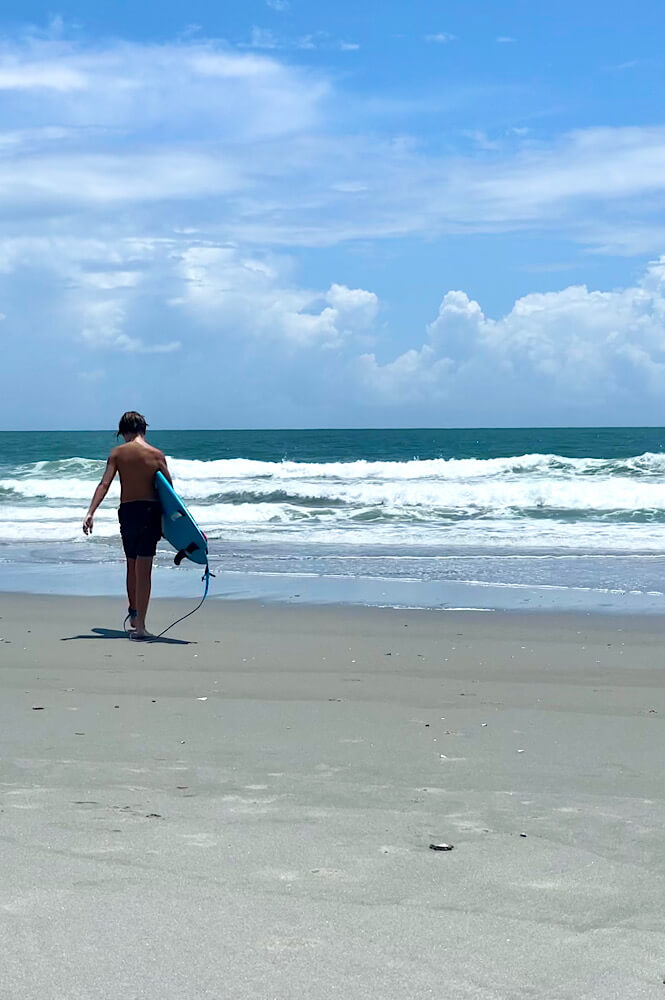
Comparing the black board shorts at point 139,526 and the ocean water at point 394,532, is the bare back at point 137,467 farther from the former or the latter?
the ocean water at point 394,532

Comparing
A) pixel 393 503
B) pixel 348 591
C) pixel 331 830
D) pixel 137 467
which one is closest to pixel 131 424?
pixel 137 467

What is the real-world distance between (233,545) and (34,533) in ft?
12.1

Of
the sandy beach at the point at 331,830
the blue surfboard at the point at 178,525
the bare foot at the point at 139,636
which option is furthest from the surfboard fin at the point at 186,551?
the sandy beach at the point at 331,830

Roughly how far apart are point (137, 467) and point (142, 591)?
35.4 inches

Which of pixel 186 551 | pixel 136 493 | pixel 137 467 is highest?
pixel 137 467

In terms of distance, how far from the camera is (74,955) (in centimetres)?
229

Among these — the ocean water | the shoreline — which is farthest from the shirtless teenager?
the ocean water

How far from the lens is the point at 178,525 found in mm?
7695

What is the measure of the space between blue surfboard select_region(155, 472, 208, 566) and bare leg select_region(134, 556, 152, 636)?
49cm

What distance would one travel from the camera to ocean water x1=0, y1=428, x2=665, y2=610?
10148 millimetres

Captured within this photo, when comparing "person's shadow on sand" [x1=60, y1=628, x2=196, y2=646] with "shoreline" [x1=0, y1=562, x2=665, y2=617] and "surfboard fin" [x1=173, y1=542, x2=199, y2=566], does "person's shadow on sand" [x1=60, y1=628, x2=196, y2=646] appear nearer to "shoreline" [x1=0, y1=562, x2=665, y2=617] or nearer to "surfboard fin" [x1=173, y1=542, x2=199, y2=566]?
"surfboard fin" [x1=173, y1=542, x2=199, y2=566]

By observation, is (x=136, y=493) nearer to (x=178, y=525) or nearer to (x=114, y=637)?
(x=178, y=525)

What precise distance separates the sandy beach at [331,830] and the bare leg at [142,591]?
2.80 feet

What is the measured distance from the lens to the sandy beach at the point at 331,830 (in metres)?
2.28
